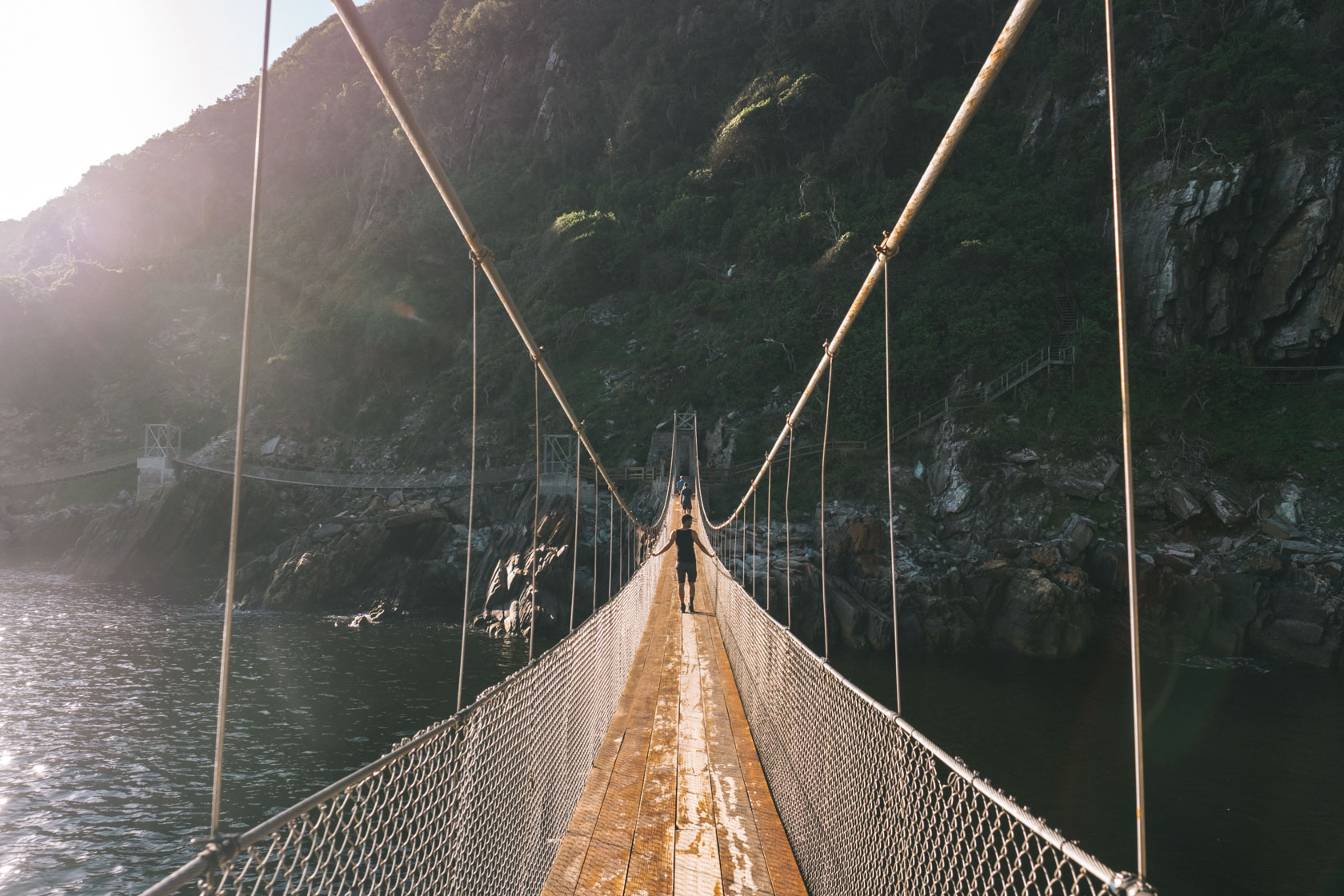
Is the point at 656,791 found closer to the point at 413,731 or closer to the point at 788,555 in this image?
the point at 788,555

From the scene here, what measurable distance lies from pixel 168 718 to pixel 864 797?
9910mm

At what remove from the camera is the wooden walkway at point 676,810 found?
2.04 meters

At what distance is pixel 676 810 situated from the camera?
8.21 ft

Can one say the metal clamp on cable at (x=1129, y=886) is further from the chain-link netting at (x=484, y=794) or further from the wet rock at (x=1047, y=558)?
the wet rock at (x=1047, y=558)

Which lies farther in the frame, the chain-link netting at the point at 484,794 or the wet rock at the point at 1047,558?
the wet rock at the point at 1047,558

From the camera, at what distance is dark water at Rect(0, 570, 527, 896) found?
6.10 meters

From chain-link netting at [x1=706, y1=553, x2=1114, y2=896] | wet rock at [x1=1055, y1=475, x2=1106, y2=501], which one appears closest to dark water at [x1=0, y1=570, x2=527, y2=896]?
chain-link netting at [x1=706, y1=553, x2=1114, y2=896]

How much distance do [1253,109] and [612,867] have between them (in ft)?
69.5

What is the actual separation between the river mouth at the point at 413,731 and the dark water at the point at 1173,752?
26mm

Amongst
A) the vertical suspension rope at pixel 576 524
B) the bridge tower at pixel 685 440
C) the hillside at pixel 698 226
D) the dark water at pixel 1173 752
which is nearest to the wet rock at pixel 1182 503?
the hillside at pixel 698 226

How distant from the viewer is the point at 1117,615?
39.3ft

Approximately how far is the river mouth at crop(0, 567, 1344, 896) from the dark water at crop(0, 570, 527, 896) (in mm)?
33

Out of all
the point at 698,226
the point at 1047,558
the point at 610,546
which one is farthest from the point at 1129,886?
the point at 698,226

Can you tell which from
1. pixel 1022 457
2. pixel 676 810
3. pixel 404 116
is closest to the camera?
pixel 404 116
